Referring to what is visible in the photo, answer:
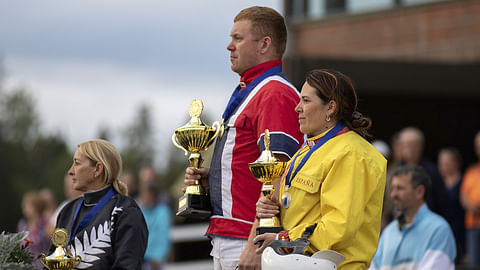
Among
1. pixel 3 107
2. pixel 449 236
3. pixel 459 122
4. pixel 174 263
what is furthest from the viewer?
pixel 3 107

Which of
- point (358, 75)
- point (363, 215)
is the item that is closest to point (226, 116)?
point (363, 215)

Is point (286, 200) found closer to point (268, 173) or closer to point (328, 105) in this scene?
point (268, 173)

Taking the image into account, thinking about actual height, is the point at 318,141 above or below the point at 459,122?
above

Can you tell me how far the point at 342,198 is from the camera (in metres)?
4.32

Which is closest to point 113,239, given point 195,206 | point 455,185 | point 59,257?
point 59,257

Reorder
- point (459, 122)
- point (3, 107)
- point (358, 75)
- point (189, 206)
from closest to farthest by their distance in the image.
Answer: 1. point (189, 206)
2. point (358, 75)
3. point (459, 122)
4. point (3, 107)

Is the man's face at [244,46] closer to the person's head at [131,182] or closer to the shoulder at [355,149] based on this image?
the shoulder at [355,149]

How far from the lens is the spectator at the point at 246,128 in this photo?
5043 mm

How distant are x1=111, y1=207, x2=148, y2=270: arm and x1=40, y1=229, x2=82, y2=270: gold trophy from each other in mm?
311

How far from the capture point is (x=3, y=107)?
67312mm

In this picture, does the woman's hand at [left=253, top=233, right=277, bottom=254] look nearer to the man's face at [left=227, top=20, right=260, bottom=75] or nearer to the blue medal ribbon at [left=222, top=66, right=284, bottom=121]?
the blue medal ribbon at [left=222, top=66, right=284, bottom=121]

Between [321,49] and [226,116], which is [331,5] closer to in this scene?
[321,49]

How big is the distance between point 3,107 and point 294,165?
65.5m

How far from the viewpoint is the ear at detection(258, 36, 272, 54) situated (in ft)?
17.4
